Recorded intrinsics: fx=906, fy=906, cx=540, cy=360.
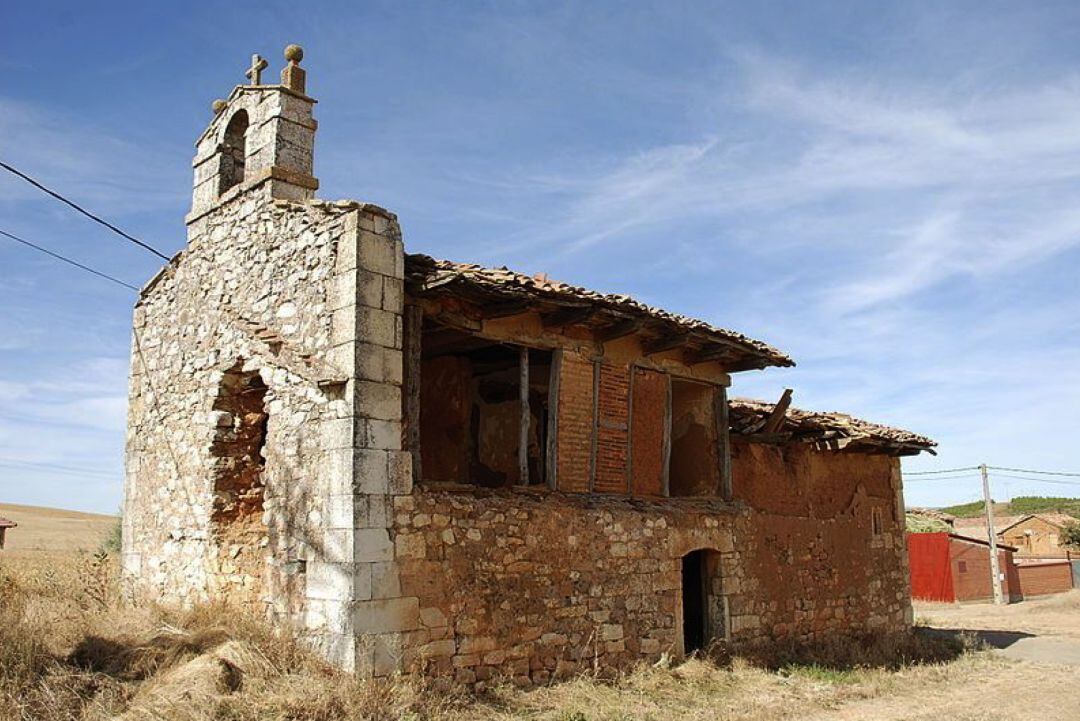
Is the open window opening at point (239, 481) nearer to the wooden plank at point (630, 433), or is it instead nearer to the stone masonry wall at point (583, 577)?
the stone masonry wall at point (583, 577)

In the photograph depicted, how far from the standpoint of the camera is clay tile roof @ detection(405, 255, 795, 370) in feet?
29.0

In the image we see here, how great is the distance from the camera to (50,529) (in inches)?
1512

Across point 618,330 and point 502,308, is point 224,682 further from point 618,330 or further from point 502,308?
point 618,330

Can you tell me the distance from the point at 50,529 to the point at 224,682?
36.3 meters

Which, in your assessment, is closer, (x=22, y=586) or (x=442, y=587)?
(x=442, y=587)

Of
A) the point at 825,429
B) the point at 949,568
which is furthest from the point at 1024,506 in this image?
the point at 825,429

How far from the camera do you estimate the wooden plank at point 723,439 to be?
41.8ft

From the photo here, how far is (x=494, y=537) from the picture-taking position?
9.08 metres

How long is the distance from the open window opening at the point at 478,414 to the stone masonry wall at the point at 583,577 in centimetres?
192

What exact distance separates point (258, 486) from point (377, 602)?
273 centimetres

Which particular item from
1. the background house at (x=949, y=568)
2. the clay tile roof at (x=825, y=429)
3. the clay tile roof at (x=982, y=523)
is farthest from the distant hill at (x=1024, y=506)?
the clay tile roof at (x=825, y=429)

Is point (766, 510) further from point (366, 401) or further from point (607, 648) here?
point (366, 401)

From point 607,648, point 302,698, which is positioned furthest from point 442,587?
point 607,648

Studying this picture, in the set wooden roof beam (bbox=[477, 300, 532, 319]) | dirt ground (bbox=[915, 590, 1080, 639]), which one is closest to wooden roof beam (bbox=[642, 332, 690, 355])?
wooden roof beam (bbox=[477, 300, 532, 319])
